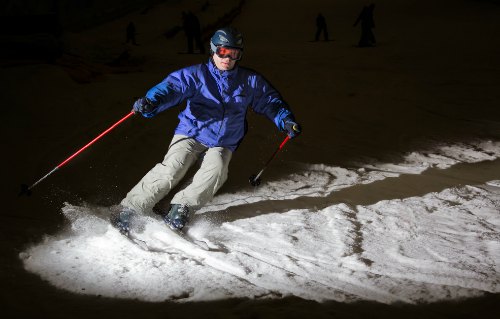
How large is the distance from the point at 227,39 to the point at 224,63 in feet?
0.62

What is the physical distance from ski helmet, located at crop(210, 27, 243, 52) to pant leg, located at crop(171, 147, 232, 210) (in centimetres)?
84

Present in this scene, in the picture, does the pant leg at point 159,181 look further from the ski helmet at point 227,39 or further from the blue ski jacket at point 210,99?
the ski helmet at point 227,39

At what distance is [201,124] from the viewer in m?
3.89

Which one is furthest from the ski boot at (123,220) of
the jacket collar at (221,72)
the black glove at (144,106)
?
the jacket collar at (221,72)

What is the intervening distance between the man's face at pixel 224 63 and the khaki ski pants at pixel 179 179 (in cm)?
66

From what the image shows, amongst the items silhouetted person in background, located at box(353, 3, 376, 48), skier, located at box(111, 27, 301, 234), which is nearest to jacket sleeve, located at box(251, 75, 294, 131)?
skier, located at box(111, 27, 301, 234)

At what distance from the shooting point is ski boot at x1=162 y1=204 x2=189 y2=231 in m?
3.57

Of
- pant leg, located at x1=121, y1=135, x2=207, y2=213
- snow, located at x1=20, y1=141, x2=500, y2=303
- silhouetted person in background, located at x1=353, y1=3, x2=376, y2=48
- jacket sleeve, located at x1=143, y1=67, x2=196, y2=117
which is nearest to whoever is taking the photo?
snow, located at x1=20, y1=141, x2=500, y2=303

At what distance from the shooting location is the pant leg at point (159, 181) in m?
3.60

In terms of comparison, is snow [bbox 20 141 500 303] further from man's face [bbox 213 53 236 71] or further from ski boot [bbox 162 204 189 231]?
man's face [bbox 213 53 236 71]

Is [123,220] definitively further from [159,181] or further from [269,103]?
[269,103]

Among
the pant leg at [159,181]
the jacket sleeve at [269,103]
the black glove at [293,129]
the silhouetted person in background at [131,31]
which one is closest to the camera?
the pant leg at [159,181]

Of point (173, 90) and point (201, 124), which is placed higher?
point (173, 90)

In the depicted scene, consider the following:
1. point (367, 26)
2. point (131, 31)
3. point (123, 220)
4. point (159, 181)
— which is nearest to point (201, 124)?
point (159, 181)
